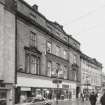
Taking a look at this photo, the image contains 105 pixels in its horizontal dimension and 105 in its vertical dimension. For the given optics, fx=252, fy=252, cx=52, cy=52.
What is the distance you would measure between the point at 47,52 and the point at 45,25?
418 cm

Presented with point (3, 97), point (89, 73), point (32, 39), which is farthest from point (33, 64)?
point (89, 73)

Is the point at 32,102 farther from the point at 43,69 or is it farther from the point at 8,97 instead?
the point at 43,69

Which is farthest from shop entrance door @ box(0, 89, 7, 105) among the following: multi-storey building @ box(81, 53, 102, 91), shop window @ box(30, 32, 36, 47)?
multi-storey building @ box(81, 53, 102, 91)

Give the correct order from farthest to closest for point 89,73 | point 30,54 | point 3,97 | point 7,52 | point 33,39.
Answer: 1. point 89,73
2. point 33,39
3. point 30,54
4. point 7,52
5. point 3,97

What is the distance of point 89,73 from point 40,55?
Answer: 35467mm

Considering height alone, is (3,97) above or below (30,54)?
below

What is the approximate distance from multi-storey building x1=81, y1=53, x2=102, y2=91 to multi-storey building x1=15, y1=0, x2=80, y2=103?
9978mm

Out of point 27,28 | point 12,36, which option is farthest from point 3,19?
point 27,28

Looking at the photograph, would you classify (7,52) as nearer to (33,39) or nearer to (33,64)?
(33,64)

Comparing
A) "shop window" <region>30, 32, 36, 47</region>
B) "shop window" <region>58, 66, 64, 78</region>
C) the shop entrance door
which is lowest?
the shop entrance door

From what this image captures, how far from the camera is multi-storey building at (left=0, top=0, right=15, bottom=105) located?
1038 inches

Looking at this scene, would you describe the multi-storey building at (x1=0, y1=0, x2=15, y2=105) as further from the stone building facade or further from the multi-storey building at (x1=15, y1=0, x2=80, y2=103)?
the multi-storey building at (x1=15, y1=0, x2=80, y2=103)

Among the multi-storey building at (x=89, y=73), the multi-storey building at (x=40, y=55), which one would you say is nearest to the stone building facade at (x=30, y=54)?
the multi-storey building at (x=40, y=55)

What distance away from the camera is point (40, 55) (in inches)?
1422
